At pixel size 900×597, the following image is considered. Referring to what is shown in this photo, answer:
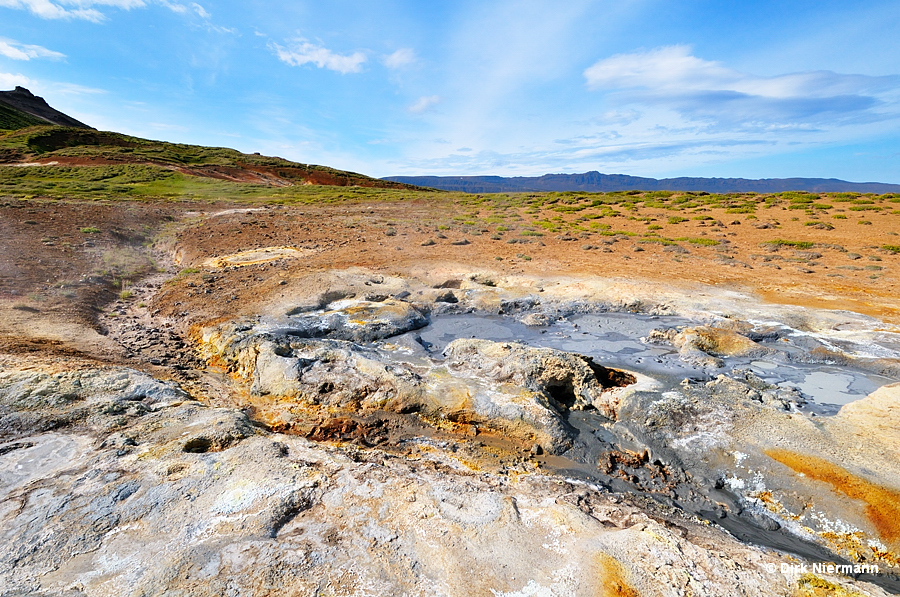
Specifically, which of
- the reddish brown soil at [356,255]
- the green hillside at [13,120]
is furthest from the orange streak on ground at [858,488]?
the green hillside at [13,120]

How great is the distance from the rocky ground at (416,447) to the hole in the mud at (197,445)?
0.09 ft

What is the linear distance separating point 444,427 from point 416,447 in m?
0.54

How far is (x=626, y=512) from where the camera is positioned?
3906 millimetres

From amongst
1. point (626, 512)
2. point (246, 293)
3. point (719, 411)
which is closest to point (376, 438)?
point (626, 512)

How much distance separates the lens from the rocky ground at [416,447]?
3008mm

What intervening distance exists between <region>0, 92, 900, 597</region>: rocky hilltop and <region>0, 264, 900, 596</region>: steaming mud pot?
0.03 meters

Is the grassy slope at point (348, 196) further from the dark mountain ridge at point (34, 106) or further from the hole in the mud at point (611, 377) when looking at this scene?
the dark mountain ridge at point (34, 106)

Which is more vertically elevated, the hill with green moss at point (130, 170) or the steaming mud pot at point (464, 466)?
the hill with green moss at point (130, 170)

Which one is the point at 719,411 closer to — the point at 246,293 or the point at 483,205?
the point at 246,293

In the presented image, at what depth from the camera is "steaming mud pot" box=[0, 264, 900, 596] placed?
298 centimetres

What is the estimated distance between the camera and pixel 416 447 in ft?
16.3

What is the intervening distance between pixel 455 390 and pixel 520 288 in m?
5.21

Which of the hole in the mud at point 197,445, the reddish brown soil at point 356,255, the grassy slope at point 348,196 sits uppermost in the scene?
the grassy slope at point 348,196

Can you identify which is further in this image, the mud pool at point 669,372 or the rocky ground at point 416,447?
the mud pool at point 669,372
